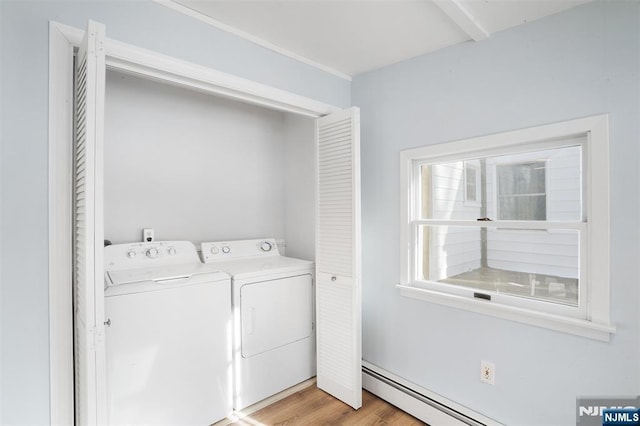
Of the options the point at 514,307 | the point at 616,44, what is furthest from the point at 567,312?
the point at 616,44

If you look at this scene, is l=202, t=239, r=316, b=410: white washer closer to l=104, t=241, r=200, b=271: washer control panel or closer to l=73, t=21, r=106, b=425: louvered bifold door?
l=104, t=241, r=200, b=271: washer control panel

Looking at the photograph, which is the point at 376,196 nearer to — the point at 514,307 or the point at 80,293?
the point at 514,307

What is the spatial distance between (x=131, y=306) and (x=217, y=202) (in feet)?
4.16

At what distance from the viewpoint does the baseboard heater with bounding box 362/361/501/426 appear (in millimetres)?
1881

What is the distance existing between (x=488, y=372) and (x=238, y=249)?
1.97m

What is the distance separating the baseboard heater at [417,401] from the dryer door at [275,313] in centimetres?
59

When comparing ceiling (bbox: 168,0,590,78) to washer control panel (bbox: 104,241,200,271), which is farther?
washer control panel (bbox: 104,241,200,271)

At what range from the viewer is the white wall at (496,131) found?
140 cm

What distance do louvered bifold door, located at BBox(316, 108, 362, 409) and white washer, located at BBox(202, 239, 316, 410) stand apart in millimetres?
125

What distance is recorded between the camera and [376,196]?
7.87ft

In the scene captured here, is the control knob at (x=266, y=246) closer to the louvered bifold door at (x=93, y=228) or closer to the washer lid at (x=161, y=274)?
the washer lid at (x=161, y=274)

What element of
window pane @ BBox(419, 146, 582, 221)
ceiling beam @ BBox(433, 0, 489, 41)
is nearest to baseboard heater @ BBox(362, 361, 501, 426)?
window pane @ BBox(419, 146, 582, 221)

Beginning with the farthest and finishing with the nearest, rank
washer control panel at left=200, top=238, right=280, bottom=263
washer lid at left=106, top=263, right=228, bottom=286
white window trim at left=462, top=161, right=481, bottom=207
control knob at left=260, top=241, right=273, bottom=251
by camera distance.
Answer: control knob at left=260, top=241, right=273, bottom=251 → washer control panel at left=200, top=238, right=280, bottom=263 → white window trim at left=462, top=161, right=481, bottom=207 → washer lid at left=106, top=263, right=228, bottom=286

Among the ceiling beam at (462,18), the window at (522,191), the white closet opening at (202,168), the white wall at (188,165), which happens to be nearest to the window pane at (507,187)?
the window at (522,191)
